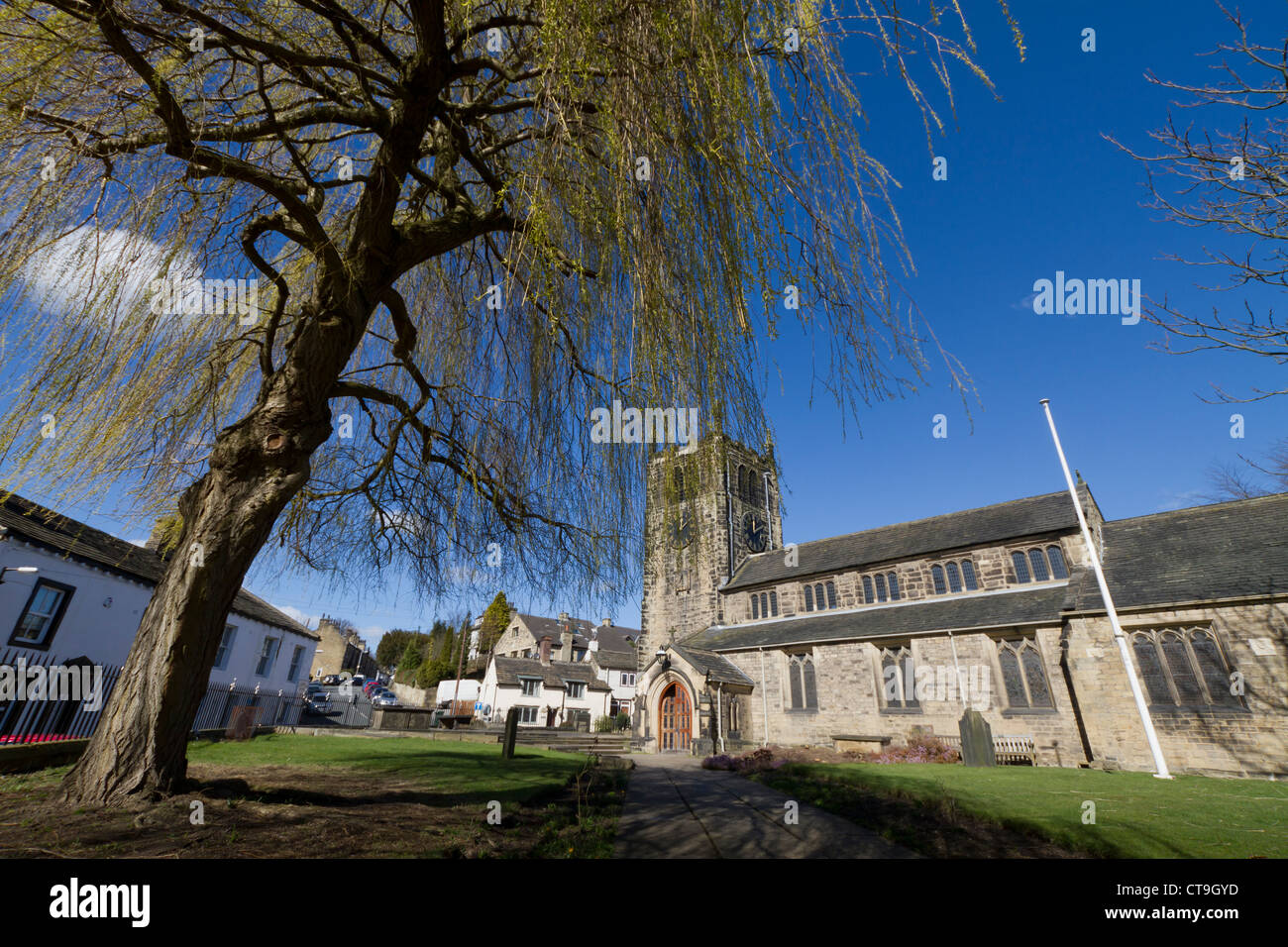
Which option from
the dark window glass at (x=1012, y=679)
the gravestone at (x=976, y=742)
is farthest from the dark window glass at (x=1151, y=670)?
the gravestone at (x=976, y=742)

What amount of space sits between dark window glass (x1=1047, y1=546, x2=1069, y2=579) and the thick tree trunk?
23965 mm

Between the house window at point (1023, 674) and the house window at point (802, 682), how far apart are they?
6.75 metres

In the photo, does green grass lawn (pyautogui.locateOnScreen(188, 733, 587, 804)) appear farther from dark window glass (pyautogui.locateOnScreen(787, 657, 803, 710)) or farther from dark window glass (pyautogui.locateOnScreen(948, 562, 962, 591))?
dark window glass (pyautogui.locateOnScreen(948, 562, 962, 591))

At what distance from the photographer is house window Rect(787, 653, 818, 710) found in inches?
877

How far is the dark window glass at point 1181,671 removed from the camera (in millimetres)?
14672

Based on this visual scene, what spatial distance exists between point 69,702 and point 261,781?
440 inches

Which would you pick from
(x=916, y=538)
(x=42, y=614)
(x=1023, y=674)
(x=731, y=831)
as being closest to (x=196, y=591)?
(x=731, y=831)

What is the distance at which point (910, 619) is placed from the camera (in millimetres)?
21203

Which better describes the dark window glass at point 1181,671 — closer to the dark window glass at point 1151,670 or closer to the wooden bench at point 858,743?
the dark window glass at point 1151,670

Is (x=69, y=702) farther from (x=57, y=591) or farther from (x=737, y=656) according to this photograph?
(x=737, y=656)
